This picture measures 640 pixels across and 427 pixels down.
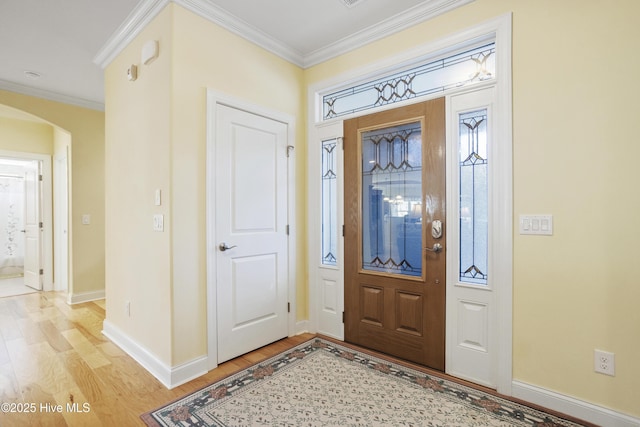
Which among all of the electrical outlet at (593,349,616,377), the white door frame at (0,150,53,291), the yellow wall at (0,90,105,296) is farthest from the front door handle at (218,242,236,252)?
the white door frame at (0,150,53,291)

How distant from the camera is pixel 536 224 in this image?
6.43 feet

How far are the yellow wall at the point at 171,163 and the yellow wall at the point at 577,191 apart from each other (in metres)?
2.04

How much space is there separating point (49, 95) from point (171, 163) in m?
3.23

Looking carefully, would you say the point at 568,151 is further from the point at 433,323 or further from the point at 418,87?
the point at 433,323

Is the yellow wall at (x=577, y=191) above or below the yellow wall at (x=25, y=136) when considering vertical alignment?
below

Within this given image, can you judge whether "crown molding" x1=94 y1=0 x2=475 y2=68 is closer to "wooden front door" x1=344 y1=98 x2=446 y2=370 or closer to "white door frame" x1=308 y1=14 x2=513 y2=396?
"white door frame" x1=308 y1=14 x2=513 y2=396

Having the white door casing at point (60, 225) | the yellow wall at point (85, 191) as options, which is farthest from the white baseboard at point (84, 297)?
the white door casing at point (60, 225)

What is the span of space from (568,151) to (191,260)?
260cm

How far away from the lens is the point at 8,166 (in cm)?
615

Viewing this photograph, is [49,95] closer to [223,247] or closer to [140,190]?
[140,190]

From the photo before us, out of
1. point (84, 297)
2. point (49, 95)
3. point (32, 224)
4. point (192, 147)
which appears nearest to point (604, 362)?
point (192, 147)

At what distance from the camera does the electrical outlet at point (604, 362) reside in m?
1.74

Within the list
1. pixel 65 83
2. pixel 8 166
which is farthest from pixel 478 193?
pixel 8 166

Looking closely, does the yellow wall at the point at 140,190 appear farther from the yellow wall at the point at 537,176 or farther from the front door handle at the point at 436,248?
the front door handle at the point at 436,248
